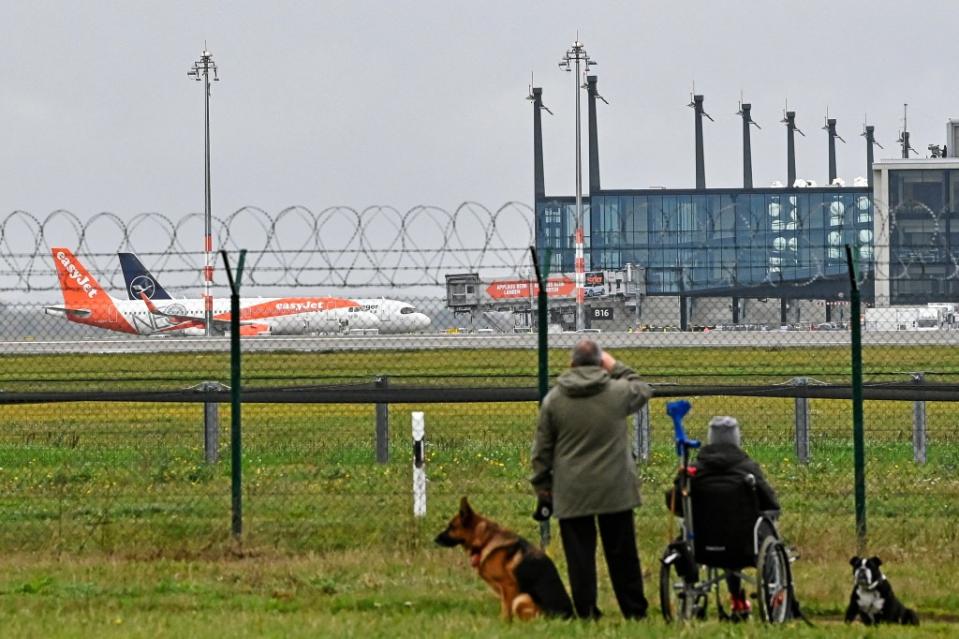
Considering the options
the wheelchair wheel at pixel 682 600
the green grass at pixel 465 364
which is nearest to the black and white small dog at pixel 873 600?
the wheelchair wheel at pixel 682 600

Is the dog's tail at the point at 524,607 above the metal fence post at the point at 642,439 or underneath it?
underneath

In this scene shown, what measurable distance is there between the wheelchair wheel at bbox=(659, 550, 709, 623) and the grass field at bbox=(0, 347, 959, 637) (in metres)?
0.33

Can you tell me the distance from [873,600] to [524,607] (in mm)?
1915

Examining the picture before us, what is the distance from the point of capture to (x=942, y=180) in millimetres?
86062

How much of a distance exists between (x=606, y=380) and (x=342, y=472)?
804 centimetres

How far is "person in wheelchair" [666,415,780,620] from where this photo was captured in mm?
9031

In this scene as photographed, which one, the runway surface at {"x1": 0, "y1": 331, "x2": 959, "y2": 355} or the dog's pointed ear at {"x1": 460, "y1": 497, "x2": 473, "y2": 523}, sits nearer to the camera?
the dog's pointed ear at {"x1": 460, "y1": 497, "x2": 473, "y2": 523}

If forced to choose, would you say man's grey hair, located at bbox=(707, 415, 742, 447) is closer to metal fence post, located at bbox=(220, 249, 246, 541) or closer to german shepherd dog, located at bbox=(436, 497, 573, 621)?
german shepherd dog, located at bbox=(436, 497, 573, 621)

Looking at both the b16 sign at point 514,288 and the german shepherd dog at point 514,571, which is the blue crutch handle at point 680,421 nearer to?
the german shepherd dog at point 514,571

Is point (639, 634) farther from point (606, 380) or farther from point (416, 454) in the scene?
point (416, 454)

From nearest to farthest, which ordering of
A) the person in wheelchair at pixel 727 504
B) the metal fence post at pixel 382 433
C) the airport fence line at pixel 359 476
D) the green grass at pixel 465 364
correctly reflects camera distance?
1. the person in wheelchair at pixel 727 504
2. the airport fence line at pixel 359 476
3. the metal fence post at pixel 382 433
4. the green grass at pixel 465 364

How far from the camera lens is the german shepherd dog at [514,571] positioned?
930 centimetres

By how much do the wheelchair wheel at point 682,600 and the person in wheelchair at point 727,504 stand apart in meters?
0.18

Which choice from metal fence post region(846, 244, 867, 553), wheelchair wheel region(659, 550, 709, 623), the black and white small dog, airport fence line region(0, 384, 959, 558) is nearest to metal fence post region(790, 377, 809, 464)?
airport fence line region(0, 384, 959, 558)
